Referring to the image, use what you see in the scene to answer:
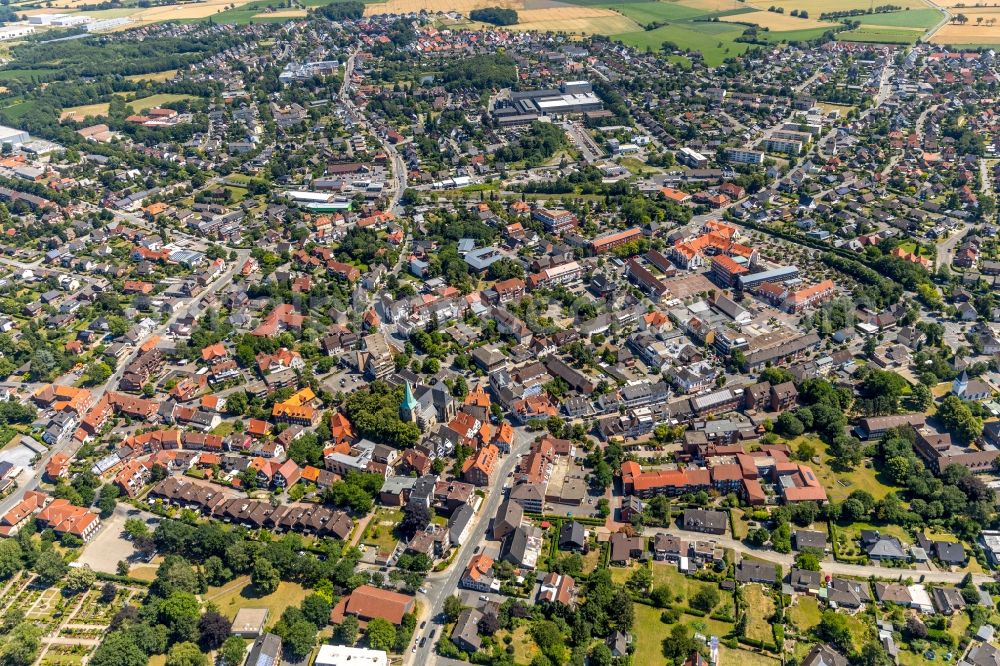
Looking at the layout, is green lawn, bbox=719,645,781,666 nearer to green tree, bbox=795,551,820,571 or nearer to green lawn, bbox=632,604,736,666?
green lawn, bbox=632,604,736,666

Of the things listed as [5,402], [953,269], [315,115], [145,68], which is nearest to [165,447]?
[5,402]

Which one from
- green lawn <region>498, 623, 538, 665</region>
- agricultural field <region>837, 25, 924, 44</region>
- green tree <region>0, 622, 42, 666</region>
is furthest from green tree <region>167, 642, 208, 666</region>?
agricultural field <region>837, 25, 924, 44</region>

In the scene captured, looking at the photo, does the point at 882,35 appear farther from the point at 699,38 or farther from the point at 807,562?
the point at 807,562

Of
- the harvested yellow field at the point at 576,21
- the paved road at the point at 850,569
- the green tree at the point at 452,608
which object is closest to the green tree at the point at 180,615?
the green tree at the point at 452,608

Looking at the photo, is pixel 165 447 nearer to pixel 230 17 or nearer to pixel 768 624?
pixel 768 624

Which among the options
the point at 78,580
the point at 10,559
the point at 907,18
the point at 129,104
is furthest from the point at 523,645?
the point at 907,18

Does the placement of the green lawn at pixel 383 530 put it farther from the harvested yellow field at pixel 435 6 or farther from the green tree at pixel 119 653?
the harvested yellow field at pixel 435 6
